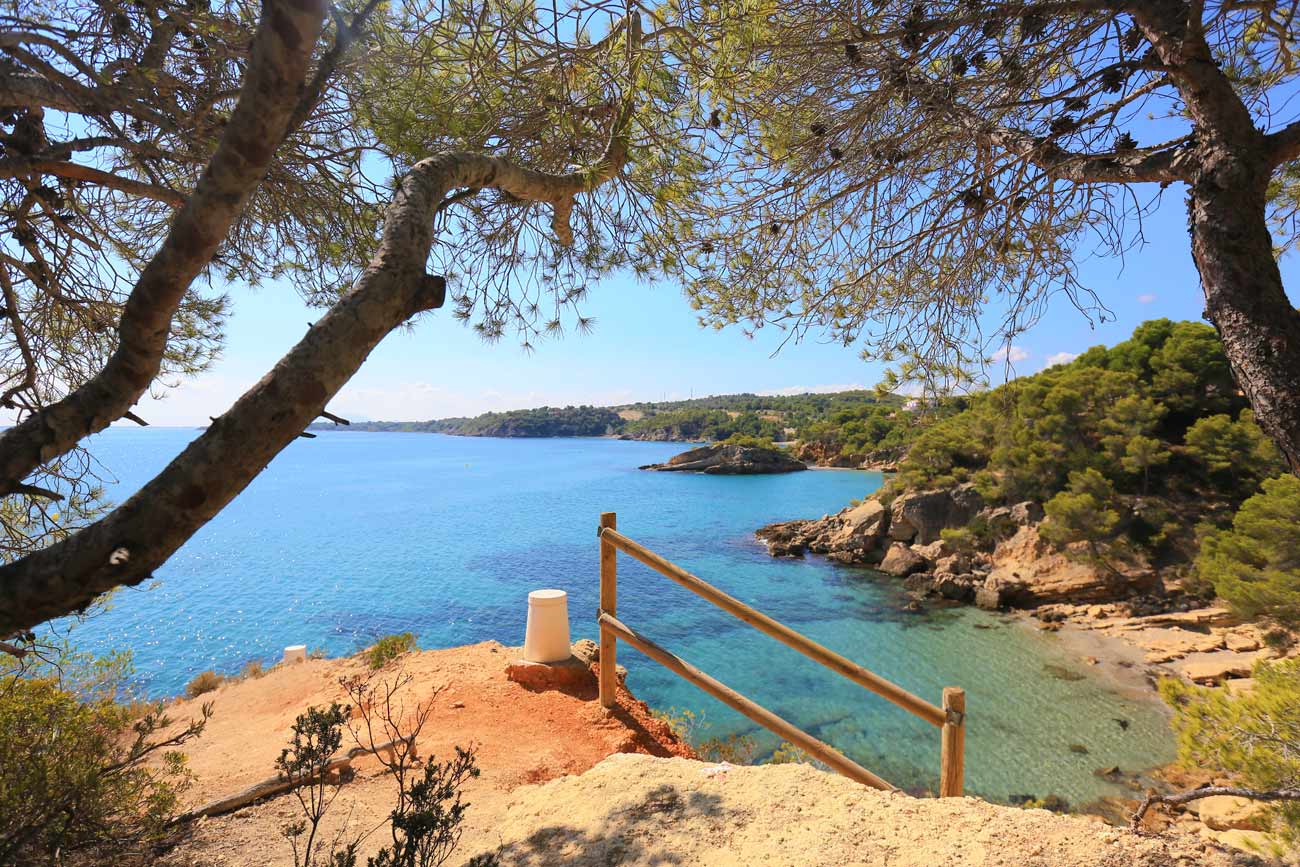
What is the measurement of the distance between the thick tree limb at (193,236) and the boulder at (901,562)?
20.3 m

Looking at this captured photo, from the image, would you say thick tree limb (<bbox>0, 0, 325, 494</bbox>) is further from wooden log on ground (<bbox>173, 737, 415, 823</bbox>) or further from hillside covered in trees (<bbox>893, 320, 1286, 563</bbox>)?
hillside covered in trees (<bbox>893, 320, 1286, 563</bbox>)

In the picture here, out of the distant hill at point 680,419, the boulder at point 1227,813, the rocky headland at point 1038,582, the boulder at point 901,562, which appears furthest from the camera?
the distant hill at point 680,419

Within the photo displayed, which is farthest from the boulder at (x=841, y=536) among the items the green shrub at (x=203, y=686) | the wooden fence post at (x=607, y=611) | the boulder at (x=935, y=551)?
the wooden fence post at (x=607, y=611)

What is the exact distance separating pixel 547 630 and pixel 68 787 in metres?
2.94

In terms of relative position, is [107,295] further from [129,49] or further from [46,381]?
[129,49]

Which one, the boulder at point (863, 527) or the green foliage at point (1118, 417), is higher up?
the green foliage at point (1118, 417)

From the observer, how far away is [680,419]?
9794 centimetres

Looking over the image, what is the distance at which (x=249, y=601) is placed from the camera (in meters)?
20.0

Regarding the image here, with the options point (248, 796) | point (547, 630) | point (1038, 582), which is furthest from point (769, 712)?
point (1038, 582)

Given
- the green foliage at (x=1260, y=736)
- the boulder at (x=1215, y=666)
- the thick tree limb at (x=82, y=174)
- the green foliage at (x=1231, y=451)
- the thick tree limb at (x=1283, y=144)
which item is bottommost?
the boulder at (x=1215, y=666)

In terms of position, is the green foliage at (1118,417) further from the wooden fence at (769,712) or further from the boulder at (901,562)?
the wooden fence at (769,712)

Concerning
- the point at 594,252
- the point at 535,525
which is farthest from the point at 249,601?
the point at 594,252

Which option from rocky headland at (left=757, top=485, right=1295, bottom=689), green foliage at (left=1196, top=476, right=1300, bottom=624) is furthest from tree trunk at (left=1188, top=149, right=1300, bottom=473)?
green foliage at (left=1196, top=476, right=1300, bottom=624)

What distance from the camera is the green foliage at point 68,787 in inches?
74.0
